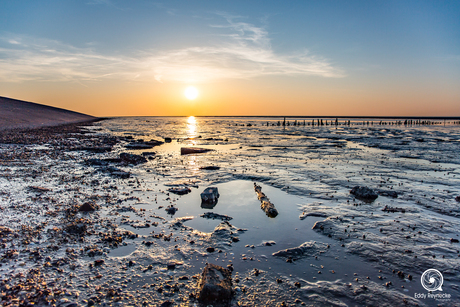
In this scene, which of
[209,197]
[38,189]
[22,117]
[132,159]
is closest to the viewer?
[209,197]

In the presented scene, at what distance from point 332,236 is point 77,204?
9.54 metres

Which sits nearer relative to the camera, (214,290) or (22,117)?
(214,290)

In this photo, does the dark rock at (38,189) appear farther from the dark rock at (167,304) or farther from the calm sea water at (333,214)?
the dark rock at (167,304)

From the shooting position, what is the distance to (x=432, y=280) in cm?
558

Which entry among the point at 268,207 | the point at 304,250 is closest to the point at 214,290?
the point at 304,250

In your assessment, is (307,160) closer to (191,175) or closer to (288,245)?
(191,175)

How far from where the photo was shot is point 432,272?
583 centimetres

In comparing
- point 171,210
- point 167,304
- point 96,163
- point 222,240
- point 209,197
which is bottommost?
point 167,304

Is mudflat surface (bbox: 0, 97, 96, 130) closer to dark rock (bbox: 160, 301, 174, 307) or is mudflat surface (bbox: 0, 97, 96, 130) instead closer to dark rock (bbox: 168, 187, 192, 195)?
dark rock (bbox: 168, 187, 192, 195)

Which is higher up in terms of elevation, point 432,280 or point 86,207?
point 86,207

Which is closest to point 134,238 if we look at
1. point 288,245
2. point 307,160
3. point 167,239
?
point 167,239

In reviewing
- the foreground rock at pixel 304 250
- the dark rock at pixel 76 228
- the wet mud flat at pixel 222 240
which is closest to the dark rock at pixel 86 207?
the wet mud flat at pixel 222 240

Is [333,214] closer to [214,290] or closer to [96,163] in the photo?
[214,290]

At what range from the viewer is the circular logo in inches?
211
